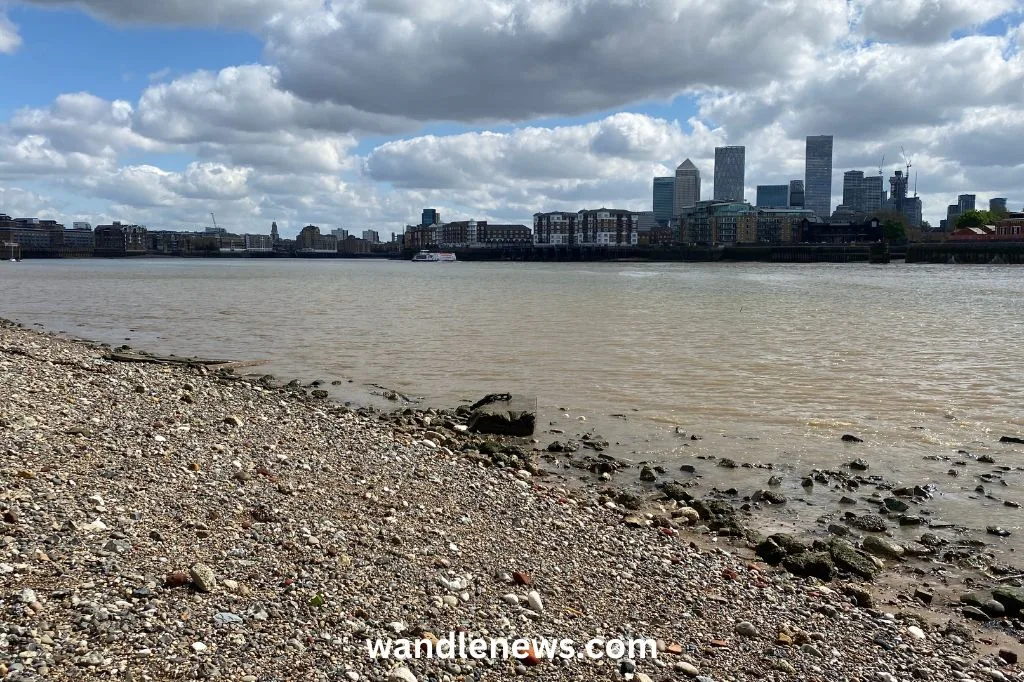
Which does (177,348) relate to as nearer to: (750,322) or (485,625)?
(485,625)

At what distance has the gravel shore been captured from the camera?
6.19m

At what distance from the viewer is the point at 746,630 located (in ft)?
25.1

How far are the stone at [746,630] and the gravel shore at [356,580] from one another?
0.01 metres

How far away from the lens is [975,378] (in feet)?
84.3

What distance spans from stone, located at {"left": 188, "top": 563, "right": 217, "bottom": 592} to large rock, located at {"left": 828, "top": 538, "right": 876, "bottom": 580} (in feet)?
24.6

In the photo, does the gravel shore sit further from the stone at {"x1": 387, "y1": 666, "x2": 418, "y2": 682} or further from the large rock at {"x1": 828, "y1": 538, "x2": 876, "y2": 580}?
the large rock at {"x1": 828, "y1": 538, "x2": 876, "y2": 580}

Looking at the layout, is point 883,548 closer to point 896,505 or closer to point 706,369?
point 896,505

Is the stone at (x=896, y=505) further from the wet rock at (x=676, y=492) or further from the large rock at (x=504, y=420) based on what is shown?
the large rock at (x=504, y=420)

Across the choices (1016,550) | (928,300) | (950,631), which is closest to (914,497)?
(1016,550)

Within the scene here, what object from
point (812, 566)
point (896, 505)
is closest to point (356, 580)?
point (812, 566)

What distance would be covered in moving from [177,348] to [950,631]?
30546 millimetres

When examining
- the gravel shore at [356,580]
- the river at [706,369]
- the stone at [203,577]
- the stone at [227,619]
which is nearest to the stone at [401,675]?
the gravel shore at [356,580]

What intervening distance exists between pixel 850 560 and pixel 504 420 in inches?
335

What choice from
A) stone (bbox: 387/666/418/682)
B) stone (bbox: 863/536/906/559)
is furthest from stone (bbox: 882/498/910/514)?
stone (bbox: 387/666/418/682)
